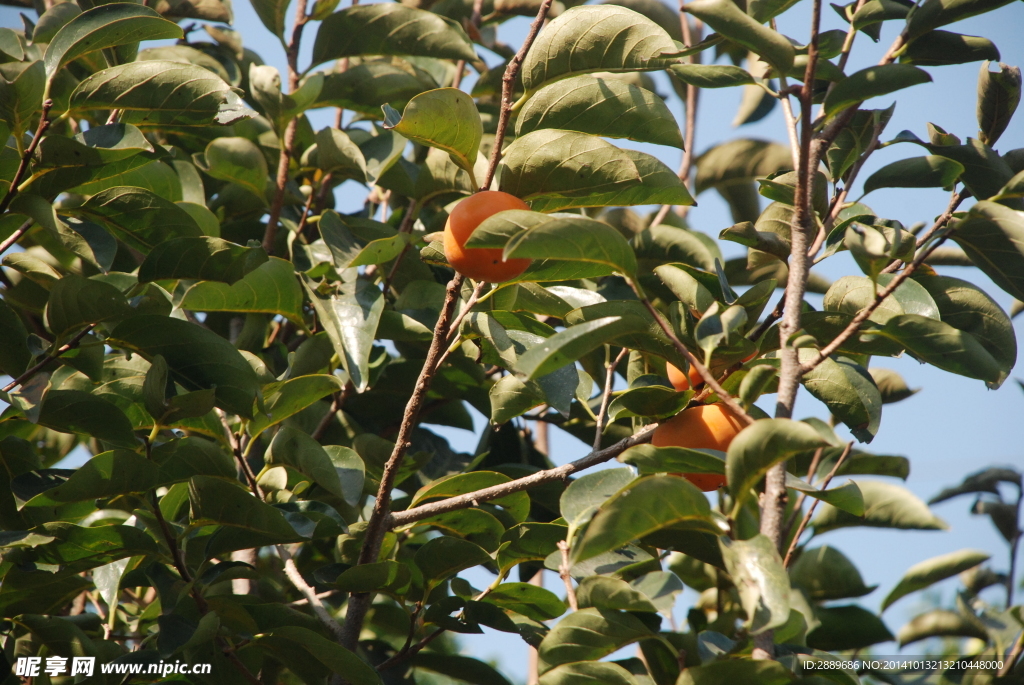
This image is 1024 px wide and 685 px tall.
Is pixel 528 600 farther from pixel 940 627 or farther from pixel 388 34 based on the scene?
pixel 388 34

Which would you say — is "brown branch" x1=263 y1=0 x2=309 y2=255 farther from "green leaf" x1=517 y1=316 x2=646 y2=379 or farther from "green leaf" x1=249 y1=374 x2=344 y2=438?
"green leaf" x1=517 y1=316 x2=646 y2=379

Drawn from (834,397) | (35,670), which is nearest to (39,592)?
(35,670)

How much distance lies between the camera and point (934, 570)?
194cm

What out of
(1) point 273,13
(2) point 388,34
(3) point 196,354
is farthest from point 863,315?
(1) point 273,13

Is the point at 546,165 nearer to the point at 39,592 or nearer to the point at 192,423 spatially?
the point at 192,423

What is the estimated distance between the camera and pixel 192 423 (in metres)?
1.83

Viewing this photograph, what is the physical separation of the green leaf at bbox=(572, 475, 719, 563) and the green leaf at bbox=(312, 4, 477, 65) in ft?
5.26

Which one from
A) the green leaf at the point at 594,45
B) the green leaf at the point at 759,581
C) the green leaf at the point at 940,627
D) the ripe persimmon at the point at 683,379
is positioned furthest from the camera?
the green leaf at the point at 940,627

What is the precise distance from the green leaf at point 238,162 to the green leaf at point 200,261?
0.61m

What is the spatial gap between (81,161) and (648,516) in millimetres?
1281

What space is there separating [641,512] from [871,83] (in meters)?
0.74

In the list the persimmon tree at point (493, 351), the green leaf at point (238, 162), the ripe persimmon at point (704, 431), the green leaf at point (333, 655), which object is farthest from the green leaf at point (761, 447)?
the green leaf at point (238, 162)

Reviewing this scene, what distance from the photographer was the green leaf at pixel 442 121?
1224 mm

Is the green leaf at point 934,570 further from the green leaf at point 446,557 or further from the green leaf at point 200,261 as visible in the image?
the green leaf at point 200,261
